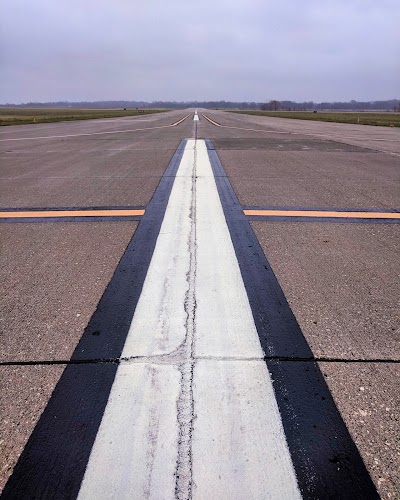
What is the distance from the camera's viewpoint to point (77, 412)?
175cm

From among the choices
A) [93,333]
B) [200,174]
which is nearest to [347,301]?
[93,333]

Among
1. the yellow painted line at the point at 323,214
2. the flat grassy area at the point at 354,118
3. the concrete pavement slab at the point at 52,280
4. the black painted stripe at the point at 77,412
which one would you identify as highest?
the flat grassy area at the point at 354,118

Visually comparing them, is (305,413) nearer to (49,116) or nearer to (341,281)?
(341,281)

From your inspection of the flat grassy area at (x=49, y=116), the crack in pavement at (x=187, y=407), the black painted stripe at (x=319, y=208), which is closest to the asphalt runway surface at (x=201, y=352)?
the crack in pavement at (x=187, y=407)

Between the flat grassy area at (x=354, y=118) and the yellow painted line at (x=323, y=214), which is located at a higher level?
the flat grassy area at (x=354, y=118)

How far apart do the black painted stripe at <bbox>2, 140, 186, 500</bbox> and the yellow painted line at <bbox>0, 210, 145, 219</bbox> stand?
1.99 m

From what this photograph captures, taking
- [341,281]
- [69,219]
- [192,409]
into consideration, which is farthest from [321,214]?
[192,409]

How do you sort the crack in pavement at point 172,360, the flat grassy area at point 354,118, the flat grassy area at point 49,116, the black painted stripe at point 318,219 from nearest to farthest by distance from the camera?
the crack in pavement at point 172,360, the black painted stripe at point 318,219, the flat grassy area at point 49,116, the flat grassy area at point 354,118

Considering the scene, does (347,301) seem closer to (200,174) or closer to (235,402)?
(235,402)

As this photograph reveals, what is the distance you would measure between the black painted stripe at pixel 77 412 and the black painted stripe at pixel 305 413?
85cm

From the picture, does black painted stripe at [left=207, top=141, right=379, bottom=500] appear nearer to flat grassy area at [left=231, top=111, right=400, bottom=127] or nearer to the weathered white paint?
the weathered white paint

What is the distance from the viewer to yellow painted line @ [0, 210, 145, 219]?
473 centimetres

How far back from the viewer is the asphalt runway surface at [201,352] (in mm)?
1492

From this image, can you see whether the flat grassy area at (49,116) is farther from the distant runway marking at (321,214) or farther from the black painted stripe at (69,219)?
the distant runway marking at (321,214)
